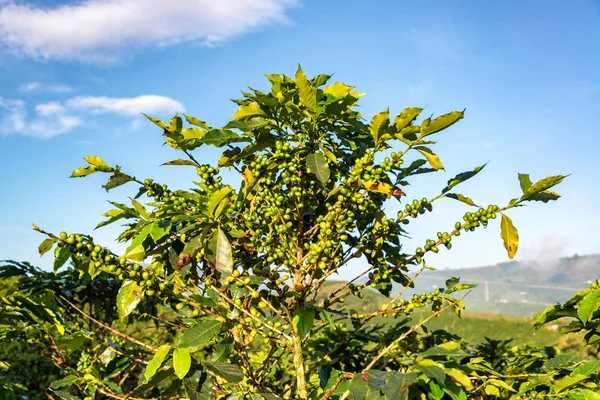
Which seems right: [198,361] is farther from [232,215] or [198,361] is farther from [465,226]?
[465,226]

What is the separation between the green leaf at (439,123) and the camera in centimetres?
227

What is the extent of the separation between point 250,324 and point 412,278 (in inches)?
39.6

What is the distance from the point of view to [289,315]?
242cm

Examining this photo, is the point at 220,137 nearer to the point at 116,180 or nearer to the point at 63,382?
the point at 116,180

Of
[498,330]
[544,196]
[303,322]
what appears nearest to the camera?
[303,322]

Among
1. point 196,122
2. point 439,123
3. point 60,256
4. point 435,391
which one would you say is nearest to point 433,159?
point 439,123

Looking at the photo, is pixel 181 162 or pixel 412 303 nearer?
pixel 412 303

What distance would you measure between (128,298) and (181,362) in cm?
62

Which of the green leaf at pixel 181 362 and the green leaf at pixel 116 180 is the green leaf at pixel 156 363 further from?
the green leaf at pixel 116 180

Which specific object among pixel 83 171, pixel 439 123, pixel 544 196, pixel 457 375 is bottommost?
pixel 457 375

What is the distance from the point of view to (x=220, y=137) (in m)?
2.48

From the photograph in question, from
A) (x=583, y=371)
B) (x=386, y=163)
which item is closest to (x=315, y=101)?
(x=386, y=163)

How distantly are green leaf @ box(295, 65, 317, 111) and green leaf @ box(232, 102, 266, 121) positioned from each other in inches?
10.9

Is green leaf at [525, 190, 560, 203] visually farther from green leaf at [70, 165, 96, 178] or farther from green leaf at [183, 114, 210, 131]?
green leaf at [70, 165, 96, 178]
